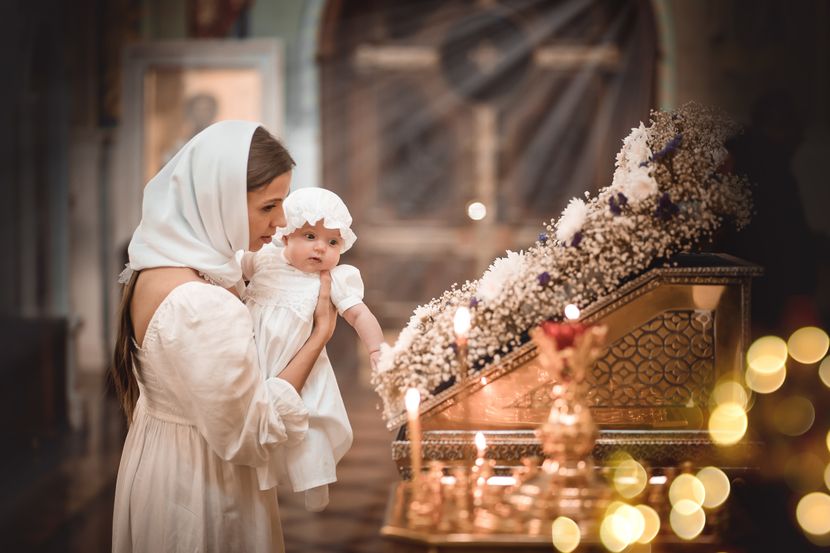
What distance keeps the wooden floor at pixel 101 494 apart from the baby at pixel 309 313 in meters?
1.72

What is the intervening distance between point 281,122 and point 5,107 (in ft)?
7.19

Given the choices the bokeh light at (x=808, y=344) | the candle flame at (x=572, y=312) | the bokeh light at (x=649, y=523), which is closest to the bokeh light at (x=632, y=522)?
the bokeh light at (x=649, y=523)

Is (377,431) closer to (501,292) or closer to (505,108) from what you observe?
(505,108)

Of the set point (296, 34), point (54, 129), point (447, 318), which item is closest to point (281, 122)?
point (296, 34)

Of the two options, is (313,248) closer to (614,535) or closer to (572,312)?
(572,312)

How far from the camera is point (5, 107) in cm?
461

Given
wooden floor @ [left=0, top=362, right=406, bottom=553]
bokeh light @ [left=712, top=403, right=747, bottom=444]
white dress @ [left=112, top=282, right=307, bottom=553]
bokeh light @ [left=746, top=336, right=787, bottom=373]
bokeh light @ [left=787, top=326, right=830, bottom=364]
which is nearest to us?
white dress @ [left=112, top=282, right=307, bottom=553]

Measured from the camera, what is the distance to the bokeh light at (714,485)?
188 centimetres

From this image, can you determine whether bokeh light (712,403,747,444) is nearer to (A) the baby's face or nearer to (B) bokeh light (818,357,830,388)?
(A) the baby's face

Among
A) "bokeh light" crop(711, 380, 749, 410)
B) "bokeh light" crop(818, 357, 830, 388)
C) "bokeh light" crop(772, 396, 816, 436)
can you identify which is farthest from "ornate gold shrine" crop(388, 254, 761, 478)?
"bokeh light" crop(818, 357, 830, 388)

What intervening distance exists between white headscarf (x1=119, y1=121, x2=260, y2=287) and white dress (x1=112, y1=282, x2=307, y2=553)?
8 cm

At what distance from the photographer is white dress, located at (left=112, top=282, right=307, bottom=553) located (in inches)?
71.5

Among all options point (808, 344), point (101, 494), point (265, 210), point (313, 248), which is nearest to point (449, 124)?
point (101, 494)

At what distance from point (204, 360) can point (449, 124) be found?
17.3 ft
